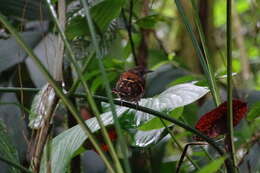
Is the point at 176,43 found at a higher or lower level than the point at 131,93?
lower

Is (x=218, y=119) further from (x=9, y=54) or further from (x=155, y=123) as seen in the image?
(x=9, y=54)

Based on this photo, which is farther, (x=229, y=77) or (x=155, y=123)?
(x=155, y=123)

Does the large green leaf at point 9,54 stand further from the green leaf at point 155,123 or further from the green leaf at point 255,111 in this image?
the green leaf at point 255,111

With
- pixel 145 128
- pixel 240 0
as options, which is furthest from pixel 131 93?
pixel 240 0

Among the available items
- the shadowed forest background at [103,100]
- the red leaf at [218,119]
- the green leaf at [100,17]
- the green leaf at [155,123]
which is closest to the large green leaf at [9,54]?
the shadowed forest background at [103,100]

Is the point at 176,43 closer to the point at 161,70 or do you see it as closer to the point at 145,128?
the point at 161,70

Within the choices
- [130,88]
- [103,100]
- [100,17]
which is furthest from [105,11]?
[103,100]

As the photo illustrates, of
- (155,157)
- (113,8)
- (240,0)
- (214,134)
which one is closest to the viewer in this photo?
(214,134)
